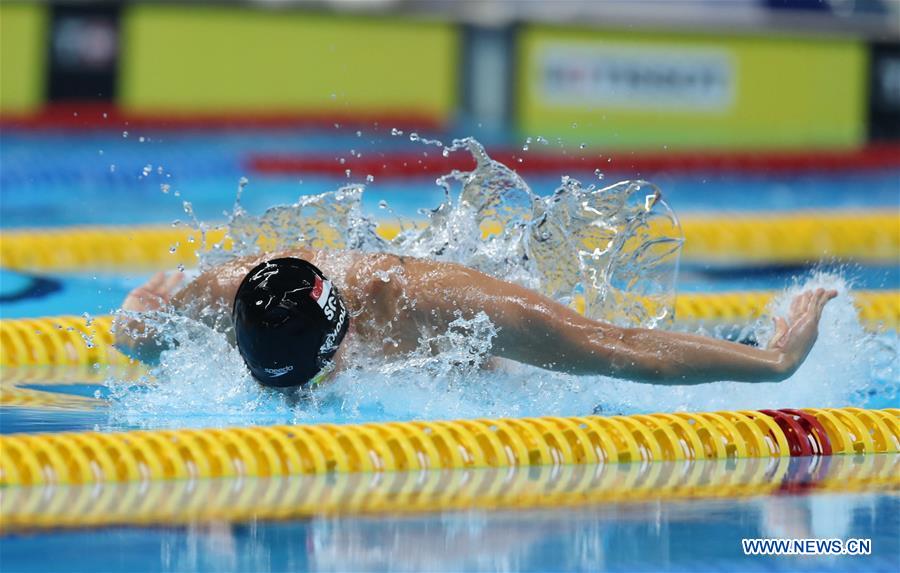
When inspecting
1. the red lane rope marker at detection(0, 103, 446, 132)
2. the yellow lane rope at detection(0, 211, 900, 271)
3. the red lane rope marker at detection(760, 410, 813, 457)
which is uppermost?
the red lane rope marker at detection(760, 410, 813, 457)

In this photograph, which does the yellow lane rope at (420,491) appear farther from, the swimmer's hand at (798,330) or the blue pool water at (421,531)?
the swimmer's hand at (798,330)

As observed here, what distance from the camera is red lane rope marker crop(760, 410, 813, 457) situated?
124 inches

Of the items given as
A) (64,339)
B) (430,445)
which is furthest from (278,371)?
(64,339)

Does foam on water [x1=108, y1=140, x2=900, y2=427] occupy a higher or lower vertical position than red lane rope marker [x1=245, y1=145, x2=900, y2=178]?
higher

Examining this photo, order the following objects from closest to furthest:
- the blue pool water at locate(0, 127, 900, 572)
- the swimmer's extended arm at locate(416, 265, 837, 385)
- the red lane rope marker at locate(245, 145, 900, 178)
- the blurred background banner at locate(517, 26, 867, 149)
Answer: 1. the blue pool water at locate(0, 127, 900, 572)
2. the swimmer's extended arm at locate(416, 265, 837, 385)
3. the red lane rope marker at locate(245, 145, 900, 178)
4. the blurred background banner at locate(517, 26, 867, 149)

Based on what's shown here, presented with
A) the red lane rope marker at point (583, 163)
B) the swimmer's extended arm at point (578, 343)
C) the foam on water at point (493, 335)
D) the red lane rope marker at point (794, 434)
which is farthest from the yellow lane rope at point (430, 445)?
the red lane rope marker at point (583, 163)

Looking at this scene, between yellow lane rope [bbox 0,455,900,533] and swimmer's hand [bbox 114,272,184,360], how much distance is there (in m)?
0.86

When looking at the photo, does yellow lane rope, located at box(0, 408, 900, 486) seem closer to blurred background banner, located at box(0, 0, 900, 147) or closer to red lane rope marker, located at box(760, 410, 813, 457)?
red lane rope marker, located at box(760, 410, 813, 457)

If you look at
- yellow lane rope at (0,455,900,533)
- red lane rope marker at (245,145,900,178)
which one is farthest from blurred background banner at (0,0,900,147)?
yellow lane rope at (0,455,900,533)

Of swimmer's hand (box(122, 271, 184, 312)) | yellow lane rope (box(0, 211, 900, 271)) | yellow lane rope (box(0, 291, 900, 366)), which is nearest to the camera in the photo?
swimmer's hand (box(122, 271, 184, 312))

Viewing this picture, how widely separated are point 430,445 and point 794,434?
2.88ft

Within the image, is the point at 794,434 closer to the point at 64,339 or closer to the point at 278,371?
the point at 278,371

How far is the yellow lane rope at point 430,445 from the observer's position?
2842mm

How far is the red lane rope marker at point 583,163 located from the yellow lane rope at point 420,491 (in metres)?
5.25
